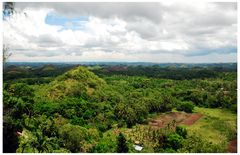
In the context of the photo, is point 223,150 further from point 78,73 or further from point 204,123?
point 78,73

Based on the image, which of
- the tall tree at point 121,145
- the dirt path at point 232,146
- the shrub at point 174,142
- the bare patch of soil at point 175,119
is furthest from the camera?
the bare patch of soil at point 175,119

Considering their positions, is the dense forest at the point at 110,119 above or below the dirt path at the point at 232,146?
above

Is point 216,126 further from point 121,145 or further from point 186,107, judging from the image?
point 121,145

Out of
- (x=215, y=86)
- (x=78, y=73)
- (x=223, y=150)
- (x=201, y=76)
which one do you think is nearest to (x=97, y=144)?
(x=223, y=150)

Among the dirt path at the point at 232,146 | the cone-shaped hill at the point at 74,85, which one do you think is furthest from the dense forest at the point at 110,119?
the dirt path at the point at 232,146

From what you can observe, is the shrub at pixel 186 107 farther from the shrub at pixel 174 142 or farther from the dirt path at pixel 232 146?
the shrub at pixel 174 142

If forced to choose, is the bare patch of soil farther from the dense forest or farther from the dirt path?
the dirt path

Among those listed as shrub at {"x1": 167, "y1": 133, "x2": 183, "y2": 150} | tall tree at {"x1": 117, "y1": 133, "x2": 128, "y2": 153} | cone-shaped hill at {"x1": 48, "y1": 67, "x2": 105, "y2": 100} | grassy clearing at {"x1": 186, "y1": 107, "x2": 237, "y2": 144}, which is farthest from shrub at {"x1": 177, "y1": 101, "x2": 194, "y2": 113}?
tall tree at {"x1": 117, "y1": 133, "x2": 128, "y2": 153}
